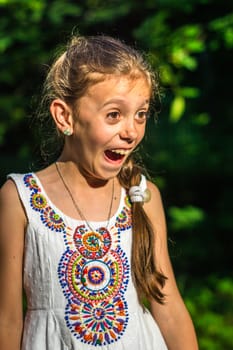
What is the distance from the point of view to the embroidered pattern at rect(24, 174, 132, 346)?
2.46 meters

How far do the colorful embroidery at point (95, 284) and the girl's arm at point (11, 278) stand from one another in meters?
0.14

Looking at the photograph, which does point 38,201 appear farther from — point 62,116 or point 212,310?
point 212,310

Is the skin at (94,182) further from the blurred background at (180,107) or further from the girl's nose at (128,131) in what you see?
the blurred background at (180,107)

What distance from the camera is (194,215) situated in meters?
5.83

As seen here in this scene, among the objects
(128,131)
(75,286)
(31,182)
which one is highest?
A: (128,131)

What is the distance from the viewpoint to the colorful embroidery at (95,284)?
8.07 ft

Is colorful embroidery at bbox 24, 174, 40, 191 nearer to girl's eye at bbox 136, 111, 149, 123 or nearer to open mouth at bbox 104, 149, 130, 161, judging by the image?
open mouth at bbox 104, 149, 130, 161

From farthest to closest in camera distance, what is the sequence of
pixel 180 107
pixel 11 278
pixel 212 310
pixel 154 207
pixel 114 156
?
pixel 212 310 < pixel 180 107 < pixel 154 207 < pixel 114 156 < pixel 11 278

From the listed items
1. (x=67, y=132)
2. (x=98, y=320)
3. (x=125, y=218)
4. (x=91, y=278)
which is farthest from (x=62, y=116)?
(x=98, y=320)

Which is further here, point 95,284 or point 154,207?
point 154,207

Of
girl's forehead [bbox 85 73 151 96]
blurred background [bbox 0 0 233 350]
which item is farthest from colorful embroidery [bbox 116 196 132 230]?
blurred background [bbox 0 0 233 350]

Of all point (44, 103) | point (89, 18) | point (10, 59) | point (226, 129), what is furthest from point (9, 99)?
point (44, 103)

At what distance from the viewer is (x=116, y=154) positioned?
2.54m

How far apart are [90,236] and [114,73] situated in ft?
1.75
